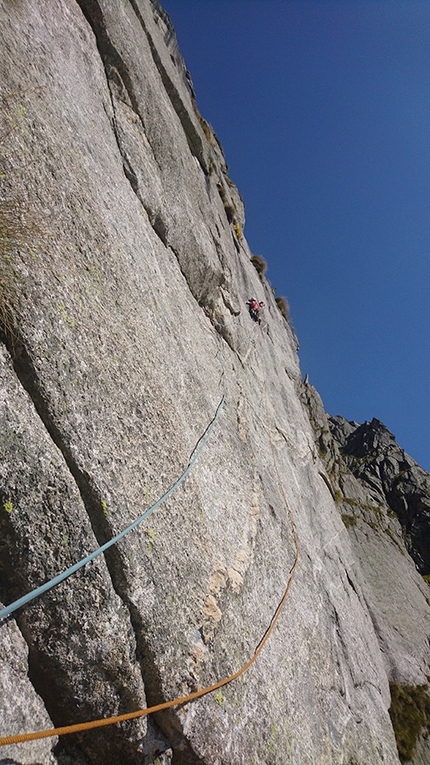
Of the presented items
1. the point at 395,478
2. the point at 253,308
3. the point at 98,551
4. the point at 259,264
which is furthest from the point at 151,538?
the point at 395,478

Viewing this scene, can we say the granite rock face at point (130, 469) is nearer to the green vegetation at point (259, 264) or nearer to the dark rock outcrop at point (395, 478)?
the green vegetation at point (259, 264)

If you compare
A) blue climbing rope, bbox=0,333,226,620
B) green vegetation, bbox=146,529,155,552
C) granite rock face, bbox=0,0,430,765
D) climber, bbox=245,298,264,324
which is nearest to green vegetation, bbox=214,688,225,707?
granite rock face, bbox=0,0,430,765

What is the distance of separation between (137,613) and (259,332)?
13735 millimetres

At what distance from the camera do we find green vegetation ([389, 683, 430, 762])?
1194 cm

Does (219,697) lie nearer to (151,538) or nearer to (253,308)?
(151,538)

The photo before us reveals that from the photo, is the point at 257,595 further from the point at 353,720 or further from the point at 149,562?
the point at 353,720

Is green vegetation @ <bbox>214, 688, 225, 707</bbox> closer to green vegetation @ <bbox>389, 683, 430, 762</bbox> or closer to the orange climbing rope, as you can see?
the orange climbing rope

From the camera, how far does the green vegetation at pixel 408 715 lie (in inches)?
470

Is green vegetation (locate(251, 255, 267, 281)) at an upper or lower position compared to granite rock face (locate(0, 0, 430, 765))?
upper

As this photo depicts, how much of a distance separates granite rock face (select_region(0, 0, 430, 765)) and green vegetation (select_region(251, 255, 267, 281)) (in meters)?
12.1

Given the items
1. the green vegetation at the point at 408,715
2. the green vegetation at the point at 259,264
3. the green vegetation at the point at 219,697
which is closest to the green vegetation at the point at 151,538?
the green vegetation at the point at 219,697

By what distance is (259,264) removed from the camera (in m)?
23.5

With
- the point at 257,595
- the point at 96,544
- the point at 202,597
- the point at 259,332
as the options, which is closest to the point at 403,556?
the point at 259,332

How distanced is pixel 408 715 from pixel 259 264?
765 inches
